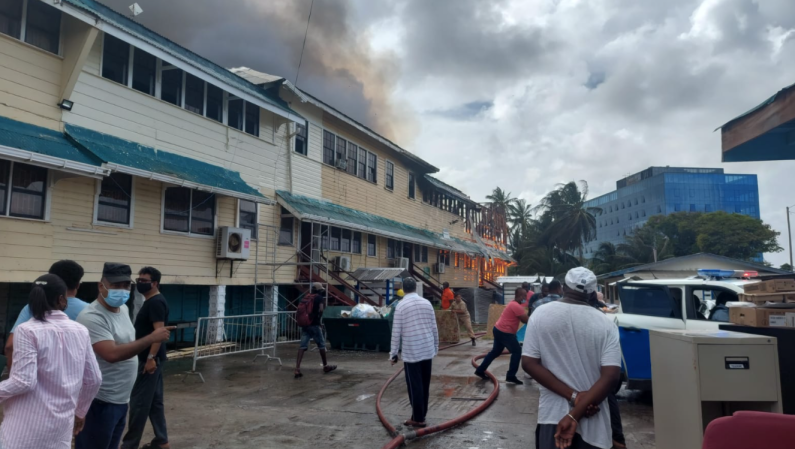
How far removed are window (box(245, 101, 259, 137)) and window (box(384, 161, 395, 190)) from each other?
8.25 m

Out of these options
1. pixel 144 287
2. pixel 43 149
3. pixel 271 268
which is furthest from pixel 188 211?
pixel 144 287

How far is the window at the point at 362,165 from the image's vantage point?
822 inches

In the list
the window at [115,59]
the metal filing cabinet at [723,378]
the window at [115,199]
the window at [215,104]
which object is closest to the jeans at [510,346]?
the metal filing cabinet at [723,378]

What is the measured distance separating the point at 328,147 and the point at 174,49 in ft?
22.7

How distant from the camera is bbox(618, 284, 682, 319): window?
794cm

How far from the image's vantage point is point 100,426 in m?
3.79

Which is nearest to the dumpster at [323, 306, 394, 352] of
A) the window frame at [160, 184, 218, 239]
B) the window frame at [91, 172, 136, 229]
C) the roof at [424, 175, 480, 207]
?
the window frame at [160, 184, 218, 239]

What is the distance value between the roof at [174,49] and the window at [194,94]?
0.46 m

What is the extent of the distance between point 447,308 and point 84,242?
1031 cm

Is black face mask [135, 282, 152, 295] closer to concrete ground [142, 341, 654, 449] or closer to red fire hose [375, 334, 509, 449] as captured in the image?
concrete ground [142, 341, 654, 449]

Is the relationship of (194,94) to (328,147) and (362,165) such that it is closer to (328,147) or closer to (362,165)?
(328,147)

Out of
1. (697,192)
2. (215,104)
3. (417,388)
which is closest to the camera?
(417,388)

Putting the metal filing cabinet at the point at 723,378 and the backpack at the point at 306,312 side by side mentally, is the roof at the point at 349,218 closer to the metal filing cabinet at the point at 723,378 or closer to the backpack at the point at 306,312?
the backpack at the point at 306,312

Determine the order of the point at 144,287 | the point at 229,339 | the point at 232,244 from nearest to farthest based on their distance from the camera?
the point at 144,287, the point at 232,244, the point at 229,339
